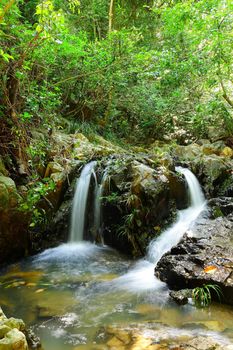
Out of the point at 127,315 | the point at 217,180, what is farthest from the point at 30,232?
the point at 217,180

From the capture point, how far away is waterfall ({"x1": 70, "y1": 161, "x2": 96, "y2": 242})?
6750 mm

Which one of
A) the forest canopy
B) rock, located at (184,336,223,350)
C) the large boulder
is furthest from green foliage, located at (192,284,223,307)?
the forest canopy

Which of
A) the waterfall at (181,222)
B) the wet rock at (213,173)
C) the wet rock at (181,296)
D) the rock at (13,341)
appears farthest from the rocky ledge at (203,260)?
the rock at (13,341)

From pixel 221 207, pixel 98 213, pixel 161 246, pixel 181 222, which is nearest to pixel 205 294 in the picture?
pixel 161 246

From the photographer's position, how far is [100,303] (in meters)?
4.21

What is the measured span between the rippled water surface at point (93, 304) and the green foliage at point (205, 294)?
0.12m

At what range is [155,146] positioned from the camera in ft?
37.0

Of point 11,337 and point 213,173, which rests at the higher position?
point 213,173

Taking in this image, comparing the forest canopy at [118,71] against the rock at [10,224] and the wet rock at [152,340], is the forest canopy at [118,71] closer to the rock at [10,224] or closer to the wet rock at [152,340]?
the rock at [10,224]

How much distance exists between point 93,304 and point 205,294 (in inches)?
61.7

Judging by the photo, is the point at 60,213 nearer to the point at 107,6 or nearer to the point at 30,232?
the point at 30,232

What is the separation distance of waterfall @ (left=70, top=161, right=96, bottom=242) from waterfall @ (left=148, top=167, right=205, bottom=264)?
1.69 m

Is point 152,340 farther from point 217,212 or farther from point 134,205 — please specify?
point 217,212

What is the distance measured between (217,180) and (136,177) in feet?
9.04
